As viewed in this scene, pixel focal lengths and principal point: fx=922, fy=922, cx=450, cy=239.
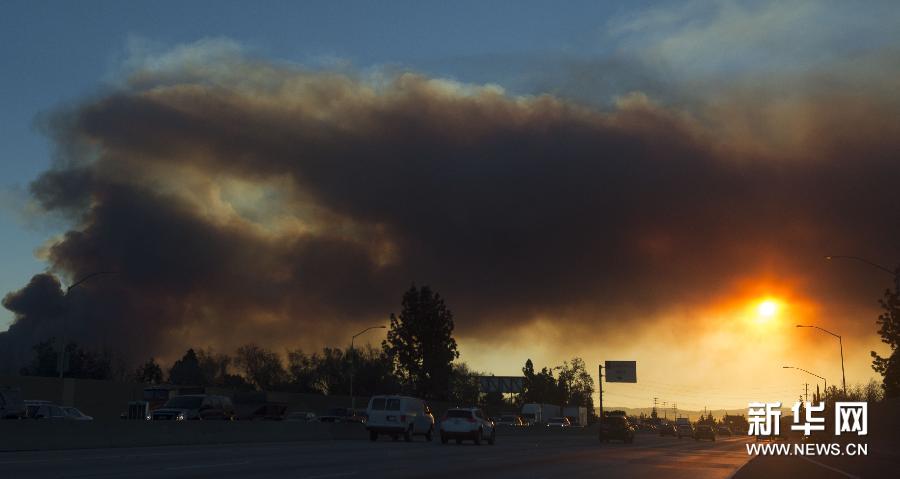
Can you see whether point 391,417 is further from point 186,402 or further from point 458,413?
point 186,402

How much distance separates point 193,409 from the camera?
5434 centimetres

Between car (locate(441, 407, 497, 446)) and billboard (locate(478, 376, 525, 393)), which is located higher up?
car (locate(441, 407, 497, 446))

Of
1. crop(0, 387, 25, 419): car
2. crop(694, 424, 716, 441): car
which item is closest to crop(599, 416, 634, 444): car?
crop(694, 424, 716, 441): car

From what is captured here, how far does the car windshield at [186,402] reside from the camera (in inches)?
2151

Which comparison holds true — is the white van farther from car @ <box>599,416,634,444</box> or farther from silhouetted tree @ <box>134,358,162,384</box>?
silhouetted tree @ <box>134,358,162,384</box>

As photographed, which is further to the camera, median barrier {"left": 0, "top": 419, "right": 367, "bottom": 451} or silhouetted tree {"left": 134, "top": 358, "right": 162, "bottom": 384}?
silhouetted tree {"left": 134, "top": 358, "right": 162, "bottom": 384}

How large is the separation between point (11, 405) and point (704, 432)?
60388 mm

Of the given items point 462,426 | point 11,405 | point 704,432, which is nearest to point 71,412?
point 11,405

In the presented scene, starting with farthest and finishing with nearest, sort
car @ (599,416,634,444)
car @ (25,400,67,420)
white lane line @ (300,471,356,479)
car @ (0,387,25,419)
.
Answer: car @ (599,416,634,444), car @ (25,400,67,420), car @ (0,387,25,419), white lane line @ (300,471,356,479)

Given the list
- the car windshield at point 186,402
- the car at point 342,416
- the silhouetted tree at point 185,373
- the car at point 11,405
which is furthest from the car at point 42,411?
the silhouetted tree at point 185,373

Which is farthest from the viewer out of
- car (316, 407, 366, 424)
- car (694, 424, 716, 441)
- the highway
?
car (694, 424, 716, 441)

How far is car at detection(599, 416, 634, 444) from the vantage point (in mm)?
66688

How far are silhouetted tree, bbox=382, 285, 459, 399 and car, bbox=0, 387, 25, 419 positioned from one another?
323ft

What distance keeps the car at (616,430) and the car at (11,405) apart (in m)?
38.4
